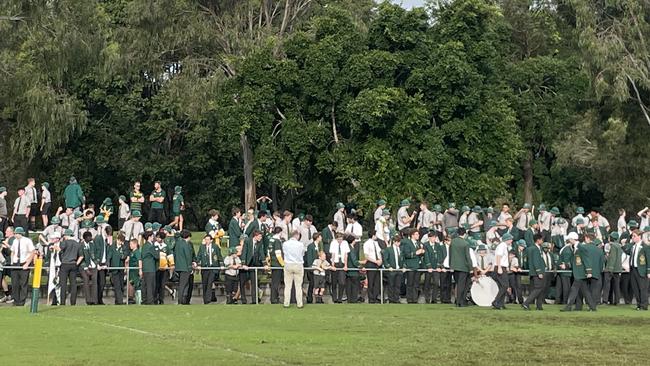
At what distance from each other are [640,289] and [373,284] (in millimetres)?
7541

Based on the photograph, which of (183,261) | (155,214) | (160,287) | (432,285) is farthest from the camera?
(155,214)

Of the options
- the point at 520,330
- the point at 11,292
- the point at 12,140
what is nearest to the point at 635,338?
the point at 520,330

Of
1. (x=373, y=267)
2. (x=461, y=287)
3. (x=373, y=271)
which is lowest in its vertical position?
(x=461, y=287)

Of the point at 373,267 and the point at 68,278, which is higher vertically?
the point at 373,267

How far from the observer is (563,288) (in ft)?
106

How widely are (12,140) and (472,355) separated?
38304mm

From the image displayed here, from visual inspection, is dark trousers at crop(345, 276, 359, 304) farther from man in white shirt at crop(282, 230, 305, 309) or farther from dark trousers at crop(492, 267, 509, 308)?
dark trousers at crop(492, 267, 509, 308)

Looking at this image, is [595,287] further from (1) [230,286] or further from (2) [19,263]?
(2) [19,263]

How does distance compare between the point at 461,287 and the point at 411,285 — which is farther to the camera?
the point at 411,285

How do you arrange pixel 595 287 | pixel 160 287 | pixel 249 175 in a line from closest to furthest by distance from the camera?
pixel 595 287
pixel 160 287
pixel 249 175

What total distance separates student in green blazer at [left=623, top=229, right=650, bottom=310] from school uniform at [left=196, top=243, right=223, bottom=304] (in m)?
11.8

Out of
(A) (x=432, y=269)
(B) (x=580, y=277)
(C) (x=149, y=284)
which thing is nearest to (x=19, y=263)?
(C) (x=149, y=284)

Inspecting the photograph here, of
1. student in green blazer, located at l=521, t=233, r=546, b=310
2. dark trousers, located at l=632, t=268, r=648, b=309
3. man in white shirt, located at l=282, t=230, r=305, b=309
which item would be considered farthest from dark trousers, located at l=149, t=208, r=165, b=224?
dark trousers, located at l=632, t=268, r=648, b=309

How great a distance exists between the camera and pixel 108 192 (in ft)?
219
